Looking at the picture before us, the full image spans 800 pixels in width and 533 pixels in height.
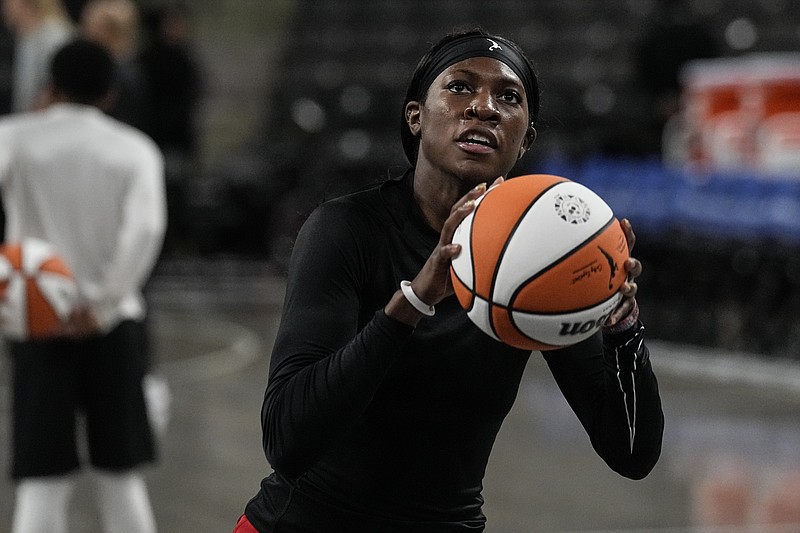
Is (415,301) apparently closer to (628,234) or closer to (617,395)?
(628,234)

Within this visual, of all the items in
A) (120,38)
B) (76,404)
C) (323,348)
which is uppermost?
(323,348)

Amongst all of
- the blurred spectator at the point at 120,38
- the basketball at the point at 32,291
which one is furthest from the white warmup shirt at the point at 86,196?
the blurred spectator at the point at 120,38

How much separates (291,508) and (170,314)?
997 cm

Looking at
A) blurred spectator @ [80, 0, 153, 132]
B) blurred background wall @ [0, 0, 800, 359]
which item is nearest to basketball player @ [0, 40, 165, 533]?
blurred spectator @ [80, 0, 153, 132]

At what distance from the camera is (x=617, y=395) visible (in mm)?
2652

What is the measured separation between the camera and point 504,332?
2408mm

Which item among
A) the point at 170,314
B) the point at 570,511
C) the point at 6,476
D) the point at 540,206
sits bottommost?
the point at 170,314

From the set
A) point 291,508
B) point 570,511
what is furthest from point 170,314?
point 291,508

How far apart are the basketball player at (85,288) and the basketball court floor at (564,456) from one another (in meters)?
1.32

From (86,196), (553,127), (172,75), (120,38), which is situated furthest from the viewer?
(172,75)

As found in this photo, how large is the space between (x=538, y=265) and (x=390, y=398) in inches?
14.7

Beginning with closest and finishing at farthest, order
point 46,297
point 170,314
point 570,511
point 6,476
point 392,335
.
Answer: point 392,335 < point 46,297 < point 570,511 < point 6,476 < point 170,314

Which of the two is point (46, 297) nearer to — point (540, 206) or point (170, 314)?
point (540, 206)

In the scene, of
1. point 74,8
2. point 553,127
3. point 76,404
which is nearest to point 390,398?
point 76,404
